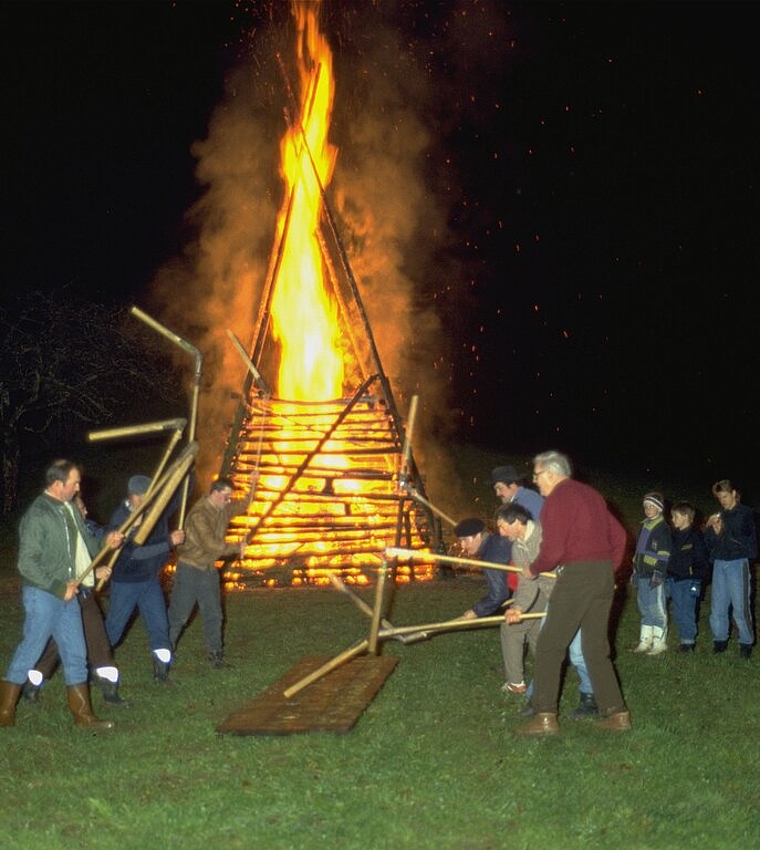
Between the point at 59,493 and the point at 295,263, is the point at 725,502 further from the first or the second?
the point at 295,263

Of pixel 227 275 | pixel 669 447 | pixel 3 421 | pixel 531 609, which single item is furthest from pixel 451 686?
pixel 669 447

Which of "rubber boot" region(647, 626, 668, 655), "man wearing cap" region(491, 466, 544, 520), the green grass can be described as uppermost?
"man wearing cap" region(491, 466, 544, 520)

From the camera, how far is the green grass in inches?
223

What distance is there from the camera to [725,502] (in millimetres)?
10656

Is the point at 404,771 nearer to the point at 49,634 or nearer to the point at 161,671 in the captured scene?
the point at 49,634

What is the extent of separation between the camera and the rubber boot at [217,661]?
9933 millimetres

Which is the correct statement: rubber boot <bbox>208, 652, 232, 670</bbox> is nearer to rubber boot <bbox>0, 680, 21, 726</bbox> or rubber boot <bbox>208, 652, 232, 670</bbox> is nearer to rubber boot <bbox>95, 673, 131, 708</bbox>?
rubber boot <bbox>95, 673, 131, 708</bbox>

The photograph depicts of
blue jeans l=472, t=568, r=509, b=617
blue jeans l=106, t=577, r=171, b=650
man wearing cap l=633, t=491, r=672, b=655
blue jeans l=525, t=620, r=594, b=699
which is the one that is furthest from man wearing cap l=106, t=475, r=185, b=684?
man wearing cap l=633, t=491, r=672, b=655

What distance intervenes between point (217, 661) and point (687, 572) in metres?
4.44

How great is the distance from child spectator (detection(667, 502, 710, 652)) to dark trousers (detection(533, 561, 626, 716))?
3356 mm

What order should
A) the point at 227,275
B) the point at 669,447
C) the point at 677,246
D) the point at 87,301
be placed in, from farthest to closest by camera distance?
the point at 677,246 < the point at 669,447 < the point at 87,301 < the point at 227,275

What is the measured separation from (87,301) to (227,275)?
8534 mm

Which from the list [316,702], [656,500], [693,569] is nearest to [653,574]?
[693,569]

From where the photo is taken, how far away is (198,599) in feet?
32.8
